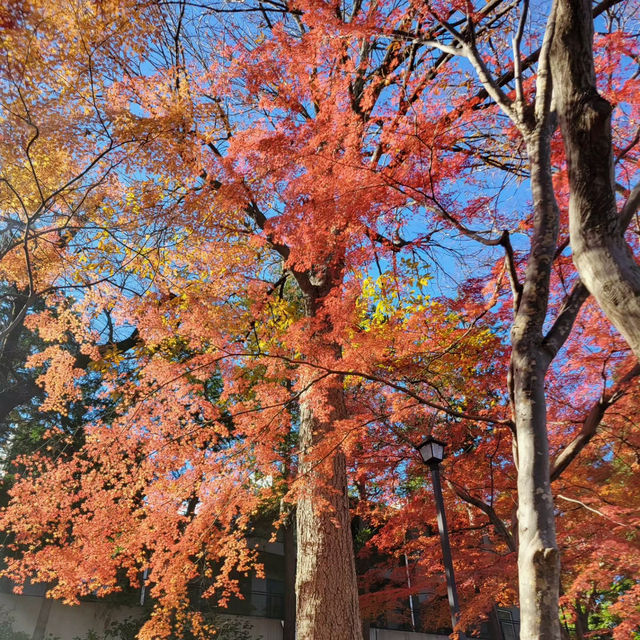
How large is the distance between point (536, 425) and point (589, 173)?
5.63ft

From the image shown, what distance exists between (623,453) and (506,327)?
437cm

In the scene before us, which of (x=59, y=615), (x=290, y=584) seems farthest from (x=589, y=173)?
(x=59, y=615)

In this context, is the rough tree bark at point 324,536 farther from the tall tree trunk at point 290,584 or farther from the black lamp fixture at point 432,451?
the tall tree trunk at point 290,584

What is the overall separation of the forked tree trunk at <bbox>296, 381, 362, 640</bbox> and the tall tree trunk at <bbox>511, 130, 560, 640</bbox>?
2887mm

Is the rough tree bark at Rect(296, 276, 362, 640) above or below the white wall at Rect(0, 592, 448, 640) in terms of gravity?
above

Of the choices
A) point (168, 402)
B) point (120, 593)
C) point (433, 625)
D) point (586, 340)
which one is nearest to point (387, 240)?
point (586, 340)

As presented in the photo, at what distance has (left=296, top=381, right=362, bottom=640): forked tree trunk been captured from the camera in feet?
17.4

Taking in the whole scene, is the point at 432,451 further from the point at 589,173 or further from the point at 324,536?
the point at 589,173

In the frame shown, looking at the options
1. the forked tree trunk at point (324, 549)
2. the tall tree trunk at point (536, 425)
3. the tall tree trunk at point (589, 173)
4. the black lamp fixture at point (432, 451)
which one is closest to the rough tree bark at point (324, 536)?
the forked tree trunk at point (324, 549)

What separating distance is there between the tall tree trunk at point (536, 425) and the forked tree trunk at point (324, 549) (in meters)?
2.89

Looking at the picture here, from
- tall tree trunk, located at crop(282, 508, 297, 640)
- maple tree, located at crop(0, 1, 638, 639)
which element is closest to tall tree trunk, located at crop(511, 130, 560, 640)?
maple tree, located at crop(0, 1, 638, 639)

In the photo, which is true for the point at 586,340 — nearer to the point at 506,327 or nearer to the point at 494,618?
the point at 506,327

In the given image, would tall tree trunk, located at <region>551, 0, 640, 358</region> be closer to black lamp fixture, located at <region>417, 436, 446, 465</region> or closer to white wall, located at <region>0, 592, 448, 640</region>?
black lamp fixture, located at <region>417, 436, 446, 465</region>

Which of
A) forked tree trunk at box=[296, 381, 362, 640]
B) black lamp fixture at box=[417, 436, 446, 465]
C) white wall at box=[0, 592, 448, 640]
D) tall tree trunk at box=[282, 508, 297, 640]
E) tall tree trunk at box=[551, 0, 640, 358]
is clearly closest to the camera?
tall tree trunk at box=[551, 0, 640, 358]
